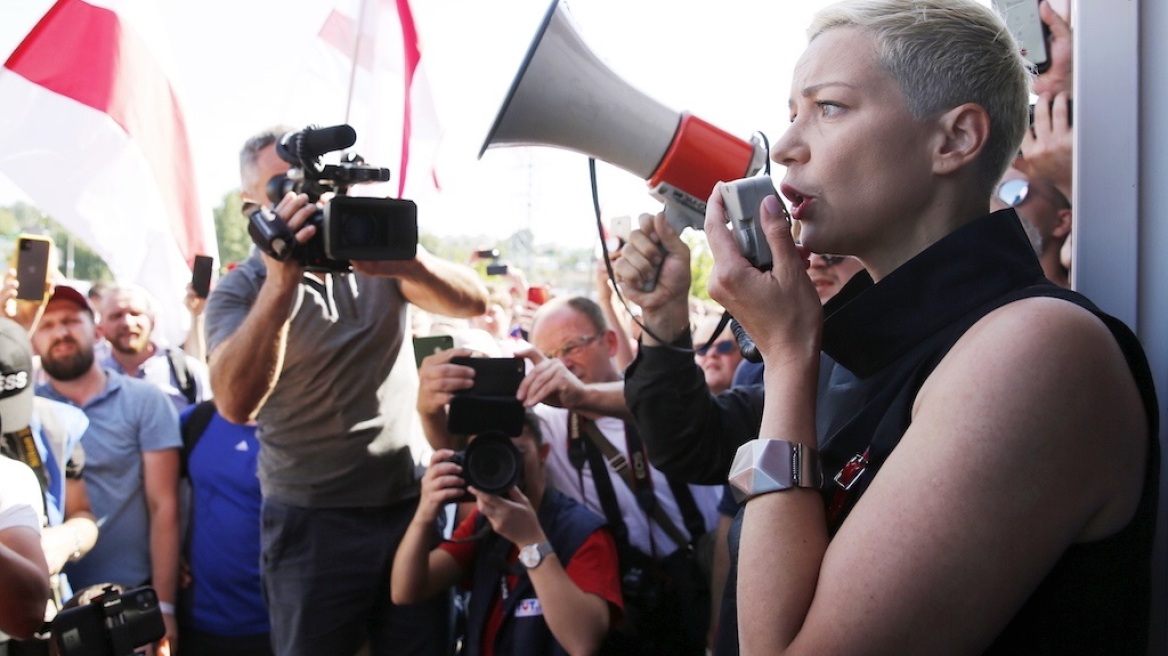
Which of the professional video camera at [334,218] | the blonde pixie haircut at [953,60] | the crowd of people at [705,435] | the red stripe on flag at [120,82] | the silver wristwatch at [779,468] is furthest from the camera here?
the red stripe on flag at [120,82]

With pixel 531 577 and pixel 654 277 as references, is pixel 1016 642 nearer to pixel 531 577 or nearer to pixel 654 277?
pixel 654 277

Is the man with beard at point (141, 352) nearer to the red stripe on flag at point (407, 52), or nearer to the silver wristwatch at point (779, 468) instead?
the red stripe on flag at point (407, 52)

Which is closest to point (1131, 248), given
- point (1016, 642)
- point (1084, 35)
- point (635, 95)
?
point (1084, 35)

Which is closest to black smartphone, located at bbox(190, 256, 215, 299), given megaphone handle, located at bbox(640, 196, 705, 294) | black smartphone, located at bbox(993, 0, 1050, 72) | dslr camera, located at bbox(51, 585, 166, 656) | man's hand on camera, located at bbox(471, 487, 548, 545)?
man's hand on camera, located at bbox(471, 487, 548, 545)

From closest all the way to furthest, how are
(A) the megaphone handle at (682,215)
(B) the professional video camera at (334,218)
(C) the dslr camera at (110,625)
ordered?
(A) the megaphone handle at (682,215) → (C) the dslr camera at (110,625) → (B) the professional video camera at (334,218)

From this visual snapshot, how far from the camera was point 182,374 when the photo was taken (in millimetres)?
4934

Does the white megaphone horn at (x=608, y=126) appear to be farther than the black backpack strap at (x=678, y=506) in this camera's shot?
No

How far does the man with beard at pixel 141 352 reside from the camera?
4910 mm

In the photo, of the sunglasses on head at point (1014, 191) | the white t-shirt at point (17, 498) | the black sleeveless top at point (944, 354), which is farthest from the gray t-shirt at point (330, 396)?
the black sleeveless top at point (944, 354)

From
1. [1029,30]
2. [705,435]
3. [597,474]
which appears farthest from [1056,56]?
[597,474]

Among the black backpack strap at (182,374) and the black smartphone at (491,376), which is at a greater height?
the black smartphone at (491,376)

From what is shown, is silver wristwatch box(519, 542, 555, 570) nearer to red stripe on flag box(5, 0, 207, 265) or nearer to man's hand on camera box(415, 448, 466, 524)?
man's hand on camera box(415, 448, 466, 524)

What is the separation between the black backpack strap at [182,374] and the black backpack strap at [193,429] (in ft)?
2.61

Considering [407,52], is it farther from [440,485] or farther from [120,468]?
[440,485]
